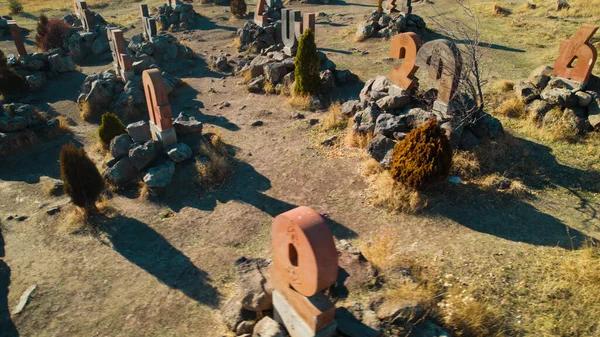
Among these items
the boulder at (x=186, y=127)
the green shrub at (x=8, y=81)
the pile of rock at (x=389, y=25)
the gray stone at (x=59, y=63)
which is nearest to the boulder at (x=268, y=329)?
the boulder at (x=186, y=127)

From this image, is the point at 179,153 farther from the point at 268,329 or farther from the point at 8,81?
the point at 8,81

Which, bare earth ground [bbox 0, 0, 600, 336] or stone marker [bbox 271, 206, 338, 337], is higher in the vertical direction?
stone marker [bbox 271, 206, 338, 337]

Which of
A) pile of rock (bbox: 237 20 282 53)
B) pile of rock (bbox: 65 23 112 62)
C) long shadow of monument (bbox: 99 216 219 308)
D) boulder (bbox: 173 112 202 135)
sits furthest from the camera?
pile of rock (bbox: 65 23 112 62)

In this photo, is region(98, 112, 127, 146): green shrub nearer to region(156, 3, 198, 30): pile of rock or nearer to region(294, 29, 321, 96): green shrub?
region(294, 29, 321, 96): green shrub

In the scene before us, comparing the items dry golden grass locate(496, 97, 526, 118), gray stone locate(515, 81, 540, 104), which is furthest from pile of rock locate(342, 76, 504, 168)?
gray stone locate(515, 81, 540, 104)

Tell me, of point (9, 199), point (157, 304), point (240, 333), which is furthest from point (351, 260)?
point (9, 199)

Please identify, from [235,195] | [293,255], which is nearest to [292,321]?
[293,255]
